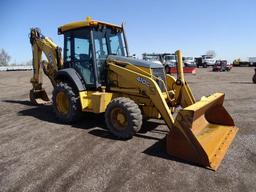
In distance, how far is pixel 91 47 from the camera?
746 centimetres

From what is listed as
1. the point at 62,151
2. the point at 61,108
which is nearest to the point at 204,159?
the point at 62,151

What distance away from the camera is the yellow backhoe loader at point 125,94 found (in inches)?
221

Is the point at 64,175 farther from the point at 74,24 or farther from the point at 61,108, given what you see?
the point at 74,24

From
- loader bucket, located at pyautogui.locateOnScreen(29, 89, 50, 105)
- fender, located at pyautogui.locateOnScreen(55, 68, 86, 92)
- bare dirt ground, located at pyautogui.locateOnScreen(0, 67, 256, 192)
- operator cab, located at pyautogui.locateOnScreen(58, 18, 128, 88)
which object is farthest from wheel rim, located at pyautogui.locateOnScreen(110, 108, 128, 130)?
loader bucket, located at pyautogui.locateOnScreen(29, 89, 50, 105)

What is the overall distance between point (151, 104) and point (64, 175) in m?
2.89

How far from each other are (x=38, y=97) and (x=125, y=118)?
20.7 ft

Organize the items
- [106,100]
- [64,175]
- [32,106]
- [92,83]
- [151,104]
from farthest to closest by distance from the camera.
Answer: [32,106], [92,83], [106,100], [151,104], [64,175]

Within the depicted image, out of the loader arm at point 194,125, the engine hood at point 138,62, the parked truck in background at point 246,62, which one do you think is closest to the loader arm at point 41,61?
the engine hood at point 138,62

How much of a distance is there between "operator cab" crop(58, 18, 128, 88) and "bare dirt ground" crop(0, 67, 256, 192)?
150 centimetres

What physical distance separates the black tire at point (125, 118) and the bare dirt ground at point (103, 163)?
22 centimetres

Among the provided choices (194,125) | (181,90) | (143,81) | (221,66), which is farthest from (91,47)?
(221,66)

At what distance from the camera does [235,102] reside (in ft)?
38.2

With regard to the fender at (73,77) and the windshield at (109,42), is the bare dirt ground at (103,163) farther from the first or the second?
the windshield at (109,42)

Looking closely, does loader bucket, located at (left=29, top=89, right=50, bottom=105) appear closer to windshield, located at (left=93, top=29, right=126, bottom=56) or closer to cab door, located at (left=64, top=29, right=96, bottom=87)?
cab door, located at (left=64, top=29, right=96, bottom=87)
